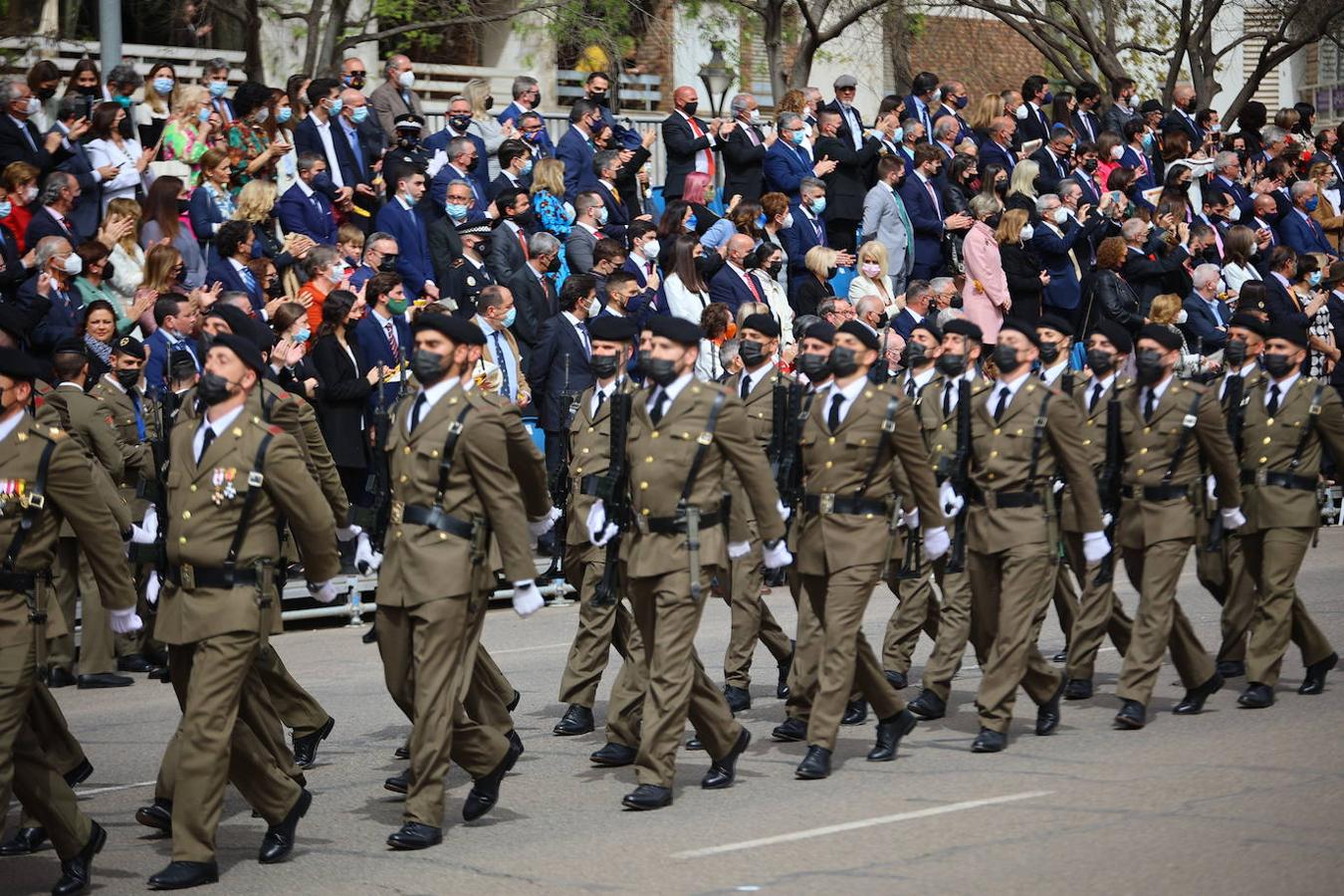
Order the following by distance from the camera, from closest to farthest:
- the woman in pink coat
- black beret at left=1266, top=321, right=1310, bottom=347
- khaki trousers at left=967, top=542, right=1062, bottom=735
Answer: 1. khaki trousers at left=967, top=542, right=1062, bottom=735
2. black beret at left=1266, top=321, right=1310, bottom=347
3. the woman in pink coat

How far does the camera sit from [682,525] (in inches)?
365

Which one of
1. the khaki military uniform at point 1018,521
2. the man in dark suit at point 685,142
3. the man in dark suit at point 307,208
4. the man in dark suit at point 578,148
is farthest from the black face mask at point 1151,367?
the man in dark suit at point 685,142

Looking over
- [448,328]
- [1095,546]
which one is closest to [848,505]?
[1095,546]

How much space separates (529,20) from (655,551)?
1912cm

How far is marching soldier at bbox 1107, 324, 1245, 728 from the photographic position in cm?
1080

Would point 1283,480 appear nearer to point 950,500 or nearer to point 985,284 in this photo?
point 950,500

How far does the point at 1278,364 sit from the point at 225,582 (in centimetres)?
642

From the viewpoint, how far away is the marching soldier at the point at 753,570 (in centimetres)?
1148

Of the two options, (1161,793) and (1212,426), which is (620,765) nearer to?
(1161,793)

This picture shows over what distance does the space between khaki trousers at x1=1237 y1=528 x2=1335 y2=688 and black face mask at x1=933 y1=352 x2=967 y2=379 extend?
200 cm

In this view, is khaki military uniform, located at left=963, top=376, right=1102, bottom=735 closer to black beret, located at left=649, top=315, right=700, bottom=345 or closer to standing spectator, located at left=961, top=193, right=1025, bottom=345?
black beret, located at left=649, top=315, right=700, bottom=345

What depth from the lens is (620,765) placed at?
10.0 m

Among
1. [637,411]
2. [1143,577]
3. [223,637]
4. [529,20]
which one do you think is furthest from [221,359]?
[529,20]

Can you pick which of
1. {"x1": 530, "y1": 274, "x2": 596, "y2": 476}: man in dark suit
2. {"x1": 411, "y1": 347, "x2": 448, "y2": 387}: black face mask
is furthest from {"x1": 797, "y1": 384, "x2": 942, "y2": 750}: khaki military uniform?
{"x1": 530, "y1": 274, "x2": 596, "y2": 476}: man in dark suit
